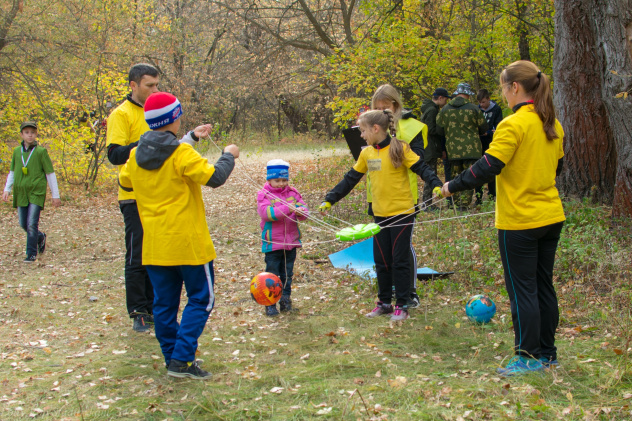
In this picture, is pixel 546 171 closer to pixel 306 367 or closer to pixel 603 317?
pixel 603 317

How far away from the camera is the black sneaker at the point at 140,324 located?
16.0 feet

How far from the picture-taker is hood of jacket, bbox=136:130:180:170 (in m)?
3.62

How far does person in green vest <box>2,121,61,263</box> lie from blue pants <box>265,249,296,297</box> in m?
4.41

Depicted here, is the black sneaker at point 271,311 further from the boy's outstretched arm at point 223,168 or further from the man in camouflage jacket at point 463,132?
the man in camouflage jacket at point 463,132

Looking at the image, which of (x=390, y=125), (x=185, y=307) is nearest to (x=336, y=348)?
(x=185, y=307)

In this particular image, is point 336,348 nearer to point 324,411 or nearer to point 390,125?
point 324,411

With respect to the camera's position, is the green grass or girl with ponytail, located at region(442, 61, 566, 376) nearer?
the green grass

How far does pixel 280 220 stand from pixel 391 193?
1070mm

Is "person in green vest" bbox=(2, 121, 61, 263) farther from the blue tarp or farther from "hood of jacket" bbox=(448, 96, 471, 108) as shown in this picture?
"hood of jacket" bbox=(448, 96, 471, 108)

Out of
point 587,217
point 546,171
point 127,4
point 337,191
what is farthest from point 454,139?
point 127,4

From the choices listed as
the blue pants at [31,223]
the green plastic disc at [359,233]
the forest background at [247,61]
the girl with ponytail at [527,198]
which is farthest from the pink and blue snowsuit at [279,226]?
the forest background at [247,61]

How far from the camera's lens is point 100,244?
9.35m

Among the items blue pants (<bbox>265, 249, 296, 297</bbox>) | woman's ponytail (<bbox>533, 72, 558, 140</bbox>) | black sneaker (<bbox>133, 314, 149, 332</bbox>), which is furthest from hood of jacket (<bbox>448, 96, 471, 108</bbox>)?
black sneaker (<bbox>133, 314, 149, 332</bbox>)

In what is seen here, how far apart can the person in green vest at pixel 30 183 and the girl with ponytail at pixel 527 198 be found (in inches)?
266
